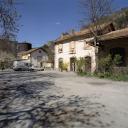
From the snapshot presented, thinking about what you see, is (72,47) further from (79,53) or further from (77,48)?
(79,53)

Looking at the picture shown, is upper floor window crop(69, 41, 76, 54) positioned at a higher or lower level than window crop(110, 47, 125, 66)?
higher

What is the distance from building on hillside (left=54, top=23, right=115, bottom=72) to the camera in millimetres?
33812

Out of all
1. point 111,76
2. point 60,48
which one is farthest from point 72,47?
point 111,76

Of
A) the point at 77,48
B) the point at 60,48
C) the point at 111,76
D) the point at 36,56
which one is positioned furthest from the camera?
the point at 36,56

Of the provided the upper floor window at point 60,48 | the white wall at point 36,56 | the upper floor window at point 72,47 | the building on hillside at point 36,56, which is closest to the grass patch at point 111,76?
the upper floor window at point 72,47

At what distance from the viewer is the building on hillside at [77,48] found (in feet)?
111

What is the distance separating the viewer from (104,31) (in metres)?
32.8

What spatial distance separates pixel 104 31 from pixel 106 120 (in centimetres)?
2550

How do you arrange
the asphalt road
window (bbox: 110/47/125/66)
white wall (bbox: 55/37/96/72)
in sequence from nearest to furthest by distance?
the asphalt road
window (bbox: 110/47/125/66)
white wall (bbox: 55/37/96/72)

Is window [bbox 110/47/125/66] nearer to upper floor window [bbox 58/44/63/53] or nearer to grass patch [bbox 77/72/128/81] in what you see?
grass patch [bbox 77/72/128/81]

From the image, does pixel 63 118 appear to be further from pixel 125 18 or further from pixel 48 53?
pixel 48 53

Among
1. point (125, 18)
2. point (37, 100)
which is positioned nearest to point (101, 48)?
point (125, 18)

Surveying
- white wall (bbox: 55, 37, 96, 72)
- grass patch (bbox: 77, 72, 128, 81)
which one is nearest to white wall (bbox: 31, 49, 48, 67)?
white wall (bbox: 55, 37, 96, 72)

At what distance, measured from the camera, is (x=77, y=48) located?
128ft
